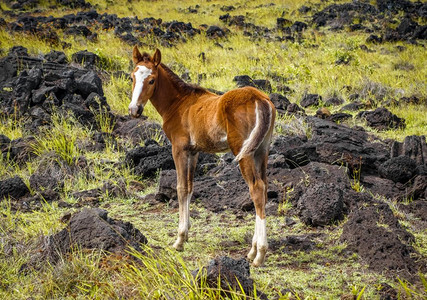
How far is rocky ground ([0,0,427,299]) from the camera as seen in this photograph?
4.51 metres

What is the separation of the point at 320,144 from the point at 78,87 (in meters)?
5.42

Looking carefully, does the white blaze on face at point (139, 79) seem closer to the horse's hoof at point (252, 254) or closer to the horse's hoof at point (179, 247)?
the horse's hoof at point (179, 247)

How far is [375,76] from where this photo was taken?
45.4 feet

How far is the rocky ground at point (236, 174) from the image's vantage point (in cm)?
451

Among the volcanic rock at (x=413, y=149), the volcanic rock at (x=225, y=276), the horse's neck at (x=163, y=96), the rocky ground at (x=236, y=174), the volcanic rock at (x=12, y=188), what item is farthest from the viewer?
the volcanic rock at (x=413, y=149)

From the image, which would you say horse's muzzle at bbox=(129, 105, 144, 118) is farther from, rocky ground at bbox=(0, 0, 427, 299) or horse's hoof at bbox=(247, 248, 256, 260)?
horse's hoof at bbox=(247, 248, 256, 260)

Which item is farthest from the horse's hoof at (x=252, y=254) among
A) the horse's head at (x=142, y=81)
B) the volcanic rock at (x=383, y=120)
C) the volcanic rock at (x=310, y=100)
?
the volcanic rock at (x=310, y=100)

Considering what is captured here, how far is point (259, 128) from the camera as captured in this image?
429 centimetres

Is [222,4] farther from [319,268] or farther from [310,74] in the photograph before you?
[319,268]

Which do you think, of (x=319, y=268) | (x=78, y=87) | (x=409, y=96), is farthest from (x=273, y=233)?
(x=409, y=96)

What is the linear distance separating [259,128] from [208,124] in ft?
2.18

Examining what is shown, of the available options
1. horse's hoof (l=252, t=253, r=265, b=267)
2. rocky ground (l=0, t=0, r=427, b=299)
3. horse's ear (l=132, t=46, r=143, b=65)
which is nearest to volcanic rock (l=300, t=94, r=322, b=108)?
rocky ground (l=0, t=0, r=427, b=299)

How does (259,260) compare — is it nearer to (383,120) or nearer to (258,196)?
(258,196)

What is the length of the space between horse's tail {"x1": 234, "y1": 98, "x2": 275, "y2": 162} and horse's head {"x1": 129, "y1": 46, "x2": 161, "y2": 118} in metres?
1.22
